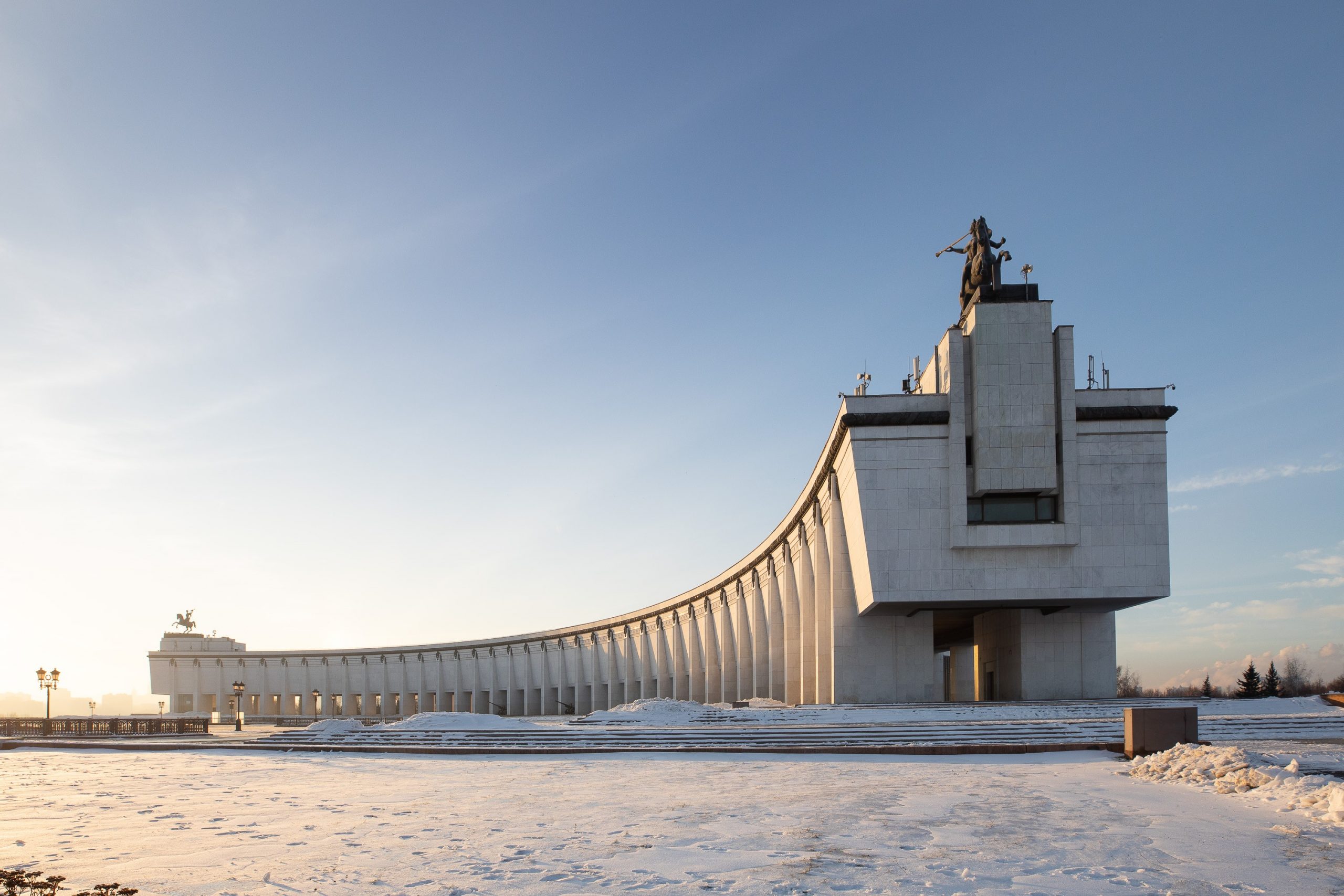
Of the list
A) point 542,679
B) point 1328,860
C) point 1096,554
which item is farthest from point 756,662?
point 1328,860

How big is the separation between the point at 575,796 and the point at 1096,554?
2817 cm

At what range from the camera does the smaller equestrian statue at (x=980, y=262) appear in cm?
3794

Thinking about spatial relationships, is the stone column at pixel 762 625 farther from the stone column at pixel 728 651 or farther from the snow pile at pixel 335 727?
the snow pile at pixel 335 727

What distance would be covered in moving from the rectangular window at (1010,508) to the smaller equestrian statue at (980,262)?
317 inches

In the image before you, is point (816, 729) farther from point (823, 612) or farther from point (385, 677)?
point (385, 677)

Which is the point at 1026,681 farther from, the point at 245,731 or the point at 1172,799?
the point at 245,731

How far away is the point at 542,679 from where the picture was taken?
93250 millimetres

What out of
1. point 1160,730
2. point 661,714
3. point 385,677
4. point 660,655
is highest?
point 1160,730

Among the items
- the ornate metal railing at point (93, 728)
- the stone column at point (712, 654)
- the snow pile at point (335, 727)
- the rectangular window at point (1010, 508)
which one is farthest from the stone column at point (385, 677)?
the rectangular window at point (1010, 508)

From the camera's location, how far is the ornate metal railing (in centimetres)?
3862

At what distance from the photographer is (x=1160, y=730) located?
16500mm

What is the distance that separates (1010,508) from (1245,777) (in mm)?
25556

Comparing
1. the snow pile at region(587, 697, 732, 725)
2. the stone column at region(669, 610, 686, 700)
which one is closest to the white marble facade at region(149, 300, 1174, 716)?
the snow pile at region(587, 697, 732, 725)

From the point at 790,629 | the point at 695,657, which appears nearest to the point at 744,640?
the point at 695,657
